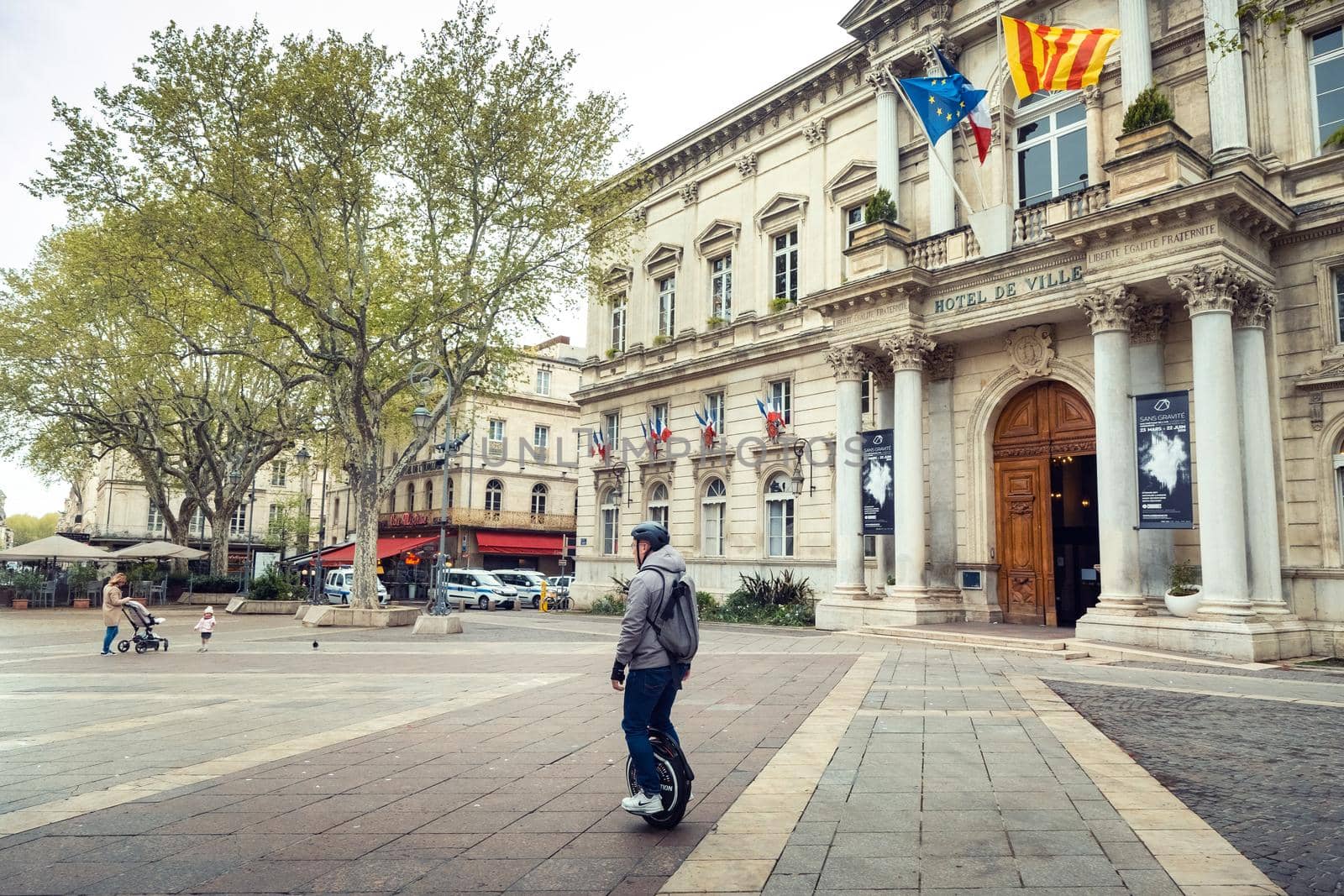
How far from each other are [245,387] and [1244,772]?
38.9 metres

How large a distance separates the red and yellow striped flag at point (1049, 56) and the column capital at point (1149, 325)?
441 centimetres

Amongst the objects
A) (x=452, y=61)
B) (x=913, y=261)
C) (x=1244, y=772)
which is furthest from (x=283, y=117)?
(x=1244, y=772)

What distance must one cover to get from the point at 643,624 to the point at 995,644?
13.1 metres

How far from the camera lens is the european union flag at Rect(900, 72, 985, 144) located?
62.5ft

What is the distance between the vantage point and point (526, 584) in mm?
42062

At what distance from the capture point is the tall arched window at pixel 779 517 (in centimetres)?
2580

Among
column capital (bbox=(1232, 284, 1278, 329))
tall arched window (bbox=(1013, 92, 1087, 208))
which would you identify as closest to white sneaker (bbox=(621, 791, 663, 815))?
column capital (bbox=(1232, 284, 1278, 329))

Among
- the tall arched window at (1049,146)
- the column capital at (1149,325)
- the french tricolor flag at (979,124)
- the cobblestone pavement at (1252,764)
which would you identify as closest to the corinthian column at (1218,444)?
the column capital at (1149,325)

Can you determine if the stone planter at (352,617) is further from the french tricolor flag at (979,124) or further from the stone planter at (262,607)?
the french tricolor flag at (979,124)

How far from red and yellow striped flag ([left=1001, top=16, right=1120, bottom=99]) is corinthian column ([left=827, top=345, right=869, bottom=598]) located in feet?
21.9

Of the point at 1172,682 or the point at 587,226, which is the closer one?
the point at 1172,682

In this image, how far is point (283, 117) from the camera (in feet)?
69.4

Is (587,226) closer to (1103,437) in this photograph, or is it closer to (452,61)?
(452,61)

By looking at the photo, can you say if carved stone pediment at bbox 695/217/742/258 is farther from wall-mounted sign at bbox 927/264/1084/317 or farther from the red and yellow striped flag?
the red and yellow striped flag
